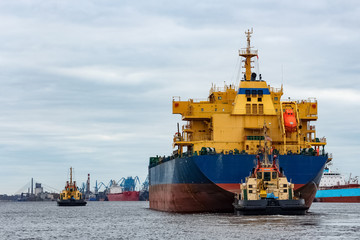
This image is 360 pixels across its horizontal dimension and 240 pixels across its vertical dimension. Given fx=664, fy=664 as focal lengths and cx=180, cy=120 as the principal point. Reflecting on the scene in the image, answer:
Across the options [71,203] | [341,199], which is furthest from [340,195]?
[71,203]

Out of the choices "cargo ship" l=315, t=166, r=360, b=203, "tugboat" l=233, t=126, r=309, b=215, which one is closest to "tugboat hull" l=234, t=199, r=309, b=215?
"tugboat" l=233, t=126, r=309, b=215

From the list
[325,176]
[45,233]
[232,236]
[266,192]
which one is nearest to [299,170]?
[266,192]

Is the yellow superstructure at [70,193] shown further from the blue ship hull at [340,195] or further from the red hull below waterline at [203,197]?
the red hull below waterline at [203,197]

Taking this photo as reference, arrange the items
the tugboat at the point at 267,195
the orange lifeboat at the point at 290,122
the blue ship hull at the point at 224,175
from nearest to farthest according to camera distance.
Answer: the tugboat at the point at 267,195 < the blue ship hull at the point at 224,175 < the orange lifeboat at the point at 290,122

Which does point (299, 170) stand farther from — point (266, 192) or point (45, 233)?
point (45, 233)

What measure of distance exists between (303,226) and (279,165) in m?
10.5

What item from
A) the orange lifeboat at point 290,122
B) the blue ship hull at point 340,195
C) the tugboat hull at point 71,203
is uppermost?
the orange lifeboat at point 290,122

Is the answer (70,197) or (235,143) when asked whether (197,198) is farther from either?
(70,197)

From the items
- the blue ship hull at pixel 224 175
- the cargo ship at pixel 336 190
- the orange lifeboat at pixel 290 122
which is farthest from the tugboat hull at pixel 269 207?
the cargo ship at pixel 336 190

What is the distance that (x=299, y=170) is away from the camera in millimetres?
52781

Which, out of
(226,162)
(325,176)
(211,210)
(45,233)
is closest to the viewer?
(45,233)

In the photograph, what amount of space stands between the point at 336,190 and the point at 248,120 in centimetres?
7889

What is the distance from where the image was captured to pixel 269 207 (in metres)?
46.8

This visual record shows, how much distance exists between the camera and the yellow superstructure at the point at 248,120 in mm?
56812
